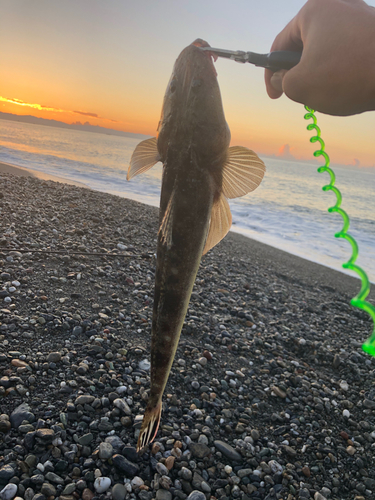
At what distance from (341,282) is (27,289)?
883cm

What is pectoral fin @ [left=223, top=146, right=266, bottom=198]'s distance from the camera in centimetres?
240

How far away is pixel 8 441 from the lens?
9.46 feet

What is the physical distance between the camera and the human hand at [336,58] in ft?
5.26

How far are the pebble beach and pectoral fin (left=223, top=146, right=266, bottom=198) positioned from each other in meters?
2.58

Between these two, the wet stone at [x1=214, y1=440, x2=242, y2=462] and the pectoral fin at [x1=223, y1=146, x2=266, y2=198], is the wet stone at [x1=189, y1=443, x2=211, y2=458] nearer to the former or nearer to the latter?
the wet stone at [x1=214, y1=440, x2=242, y2=462]

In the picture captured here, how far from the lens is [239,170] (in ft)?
7.92

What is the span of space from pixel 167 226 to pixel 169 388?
252 cm

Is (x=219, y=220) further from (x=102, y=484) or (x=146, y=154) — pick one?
(x=102, y=484)

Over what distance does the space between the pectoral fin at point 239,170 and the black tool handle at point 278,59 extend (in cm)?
55

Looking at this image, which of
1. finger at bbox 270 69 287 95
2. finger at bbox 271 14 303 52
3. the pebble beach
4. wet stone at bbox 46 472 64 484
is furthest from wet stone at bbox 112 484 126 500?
finger at bbox 271 14 303 52

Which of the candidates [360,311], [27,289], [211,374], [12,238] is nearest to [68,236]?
[12,238]

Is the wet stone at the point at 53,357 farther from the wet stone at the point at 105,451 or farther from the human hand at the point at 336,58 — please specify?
the human hand at the point at 336,58

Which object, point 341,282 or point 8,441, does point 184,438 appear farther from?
point 341,282

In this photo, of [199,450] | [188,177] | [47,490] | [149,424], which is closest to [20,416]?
[47,490]
